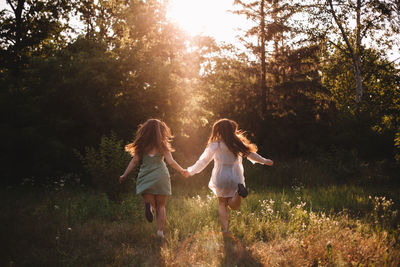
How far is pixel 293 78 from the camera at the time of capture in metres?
19.2

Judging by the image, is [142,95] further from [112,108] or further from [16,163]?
[16,163]

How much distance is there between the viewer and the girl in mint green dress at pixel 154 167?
5.62 metres

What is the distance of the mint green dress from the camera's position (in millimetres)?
5598

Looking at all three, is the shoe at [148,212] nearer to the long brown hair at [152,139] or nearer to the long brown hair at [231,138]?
the long brown hair at [152,139]

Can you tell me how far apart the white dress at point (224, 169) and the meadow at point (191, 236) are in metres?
0.71

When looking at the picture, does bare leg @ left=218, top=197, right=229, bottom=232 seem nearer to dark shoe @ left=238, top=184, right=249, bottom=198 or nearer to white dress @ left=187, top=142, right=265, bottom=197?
white dress @ left=187, top=142, right=265, bottom=197

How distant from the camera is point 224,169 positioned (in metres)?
5.68

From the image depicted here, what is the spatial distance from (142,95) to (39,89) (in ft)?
12.4

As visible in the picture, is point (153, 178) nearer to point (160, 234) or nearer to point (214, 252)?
point (160, 234)

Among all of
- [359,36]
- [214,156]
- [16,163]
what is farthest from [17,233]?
[359,36]

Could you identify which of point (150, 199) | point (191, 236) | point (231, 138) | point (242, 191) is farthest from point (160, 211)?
point (231, 138)

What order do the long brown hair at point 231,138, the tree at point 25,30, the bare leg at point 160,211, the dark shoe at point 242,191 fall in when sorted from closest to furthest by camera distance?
the dark shoe at point 242,191
the bare leg at point 160,211
the long brown hair at point 231,138
the tree at point 25,30

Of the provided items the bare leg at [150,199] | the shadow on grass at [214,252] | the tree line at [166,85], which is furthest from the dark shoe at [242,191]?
the tree line at [166,85]

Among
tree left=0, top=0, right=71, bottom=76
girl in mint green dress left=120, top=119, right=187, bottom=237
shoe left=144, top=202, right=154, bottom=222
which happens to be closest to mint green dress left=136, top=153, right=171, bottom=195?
girl in mint green dress left=120, top=119, right=187, bottom=237
